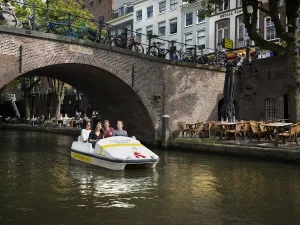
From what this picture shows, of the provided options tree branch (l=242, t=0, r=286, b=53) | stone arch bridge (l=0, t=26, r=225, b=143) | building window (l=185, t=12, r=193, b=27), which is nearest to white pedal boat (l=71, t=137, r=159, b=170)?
stone arch bridge (l=0, t=26, r=225, b=143)

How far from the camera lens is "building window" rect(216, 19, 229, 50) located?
29.9 meters

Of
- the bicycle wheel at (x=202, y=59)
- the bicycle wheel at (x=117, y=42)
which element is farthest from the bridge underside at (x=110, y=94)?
the bicycle wheel at (x=202, y=59)

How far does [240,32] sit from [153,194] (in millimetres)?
23619

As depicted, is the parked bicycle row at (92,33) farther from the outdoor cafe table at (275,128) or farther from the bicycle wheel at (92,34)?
the outdoor cafe table at (275,128)

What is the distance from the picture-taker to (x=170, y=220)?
5.70 metres

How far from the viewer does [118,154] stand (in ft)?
32.1

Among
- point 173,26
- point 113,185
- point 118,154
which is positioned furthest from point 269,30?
point 113,185

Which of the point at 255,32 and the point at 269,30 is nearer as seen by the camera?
the point at 255,32

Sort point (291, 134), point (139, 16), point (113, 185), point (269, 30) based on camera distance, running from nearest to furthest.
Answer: point (113, 185), point (291, 134), point (269, 30), point (139, 16)

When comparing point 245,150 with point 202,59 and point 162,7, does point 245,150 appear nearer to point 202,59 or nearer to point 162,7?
point 202,59

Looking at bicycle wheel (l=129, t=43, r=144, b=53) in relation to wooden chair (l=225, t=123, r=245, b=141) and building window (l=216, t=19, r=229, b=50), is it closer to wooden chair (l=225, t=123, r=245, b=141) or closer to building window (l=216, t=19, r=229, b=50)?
wooden chair (l=225, t=123, r=245, b=141)

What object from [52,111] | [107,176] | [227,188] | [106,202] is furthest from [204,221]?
[52,111]

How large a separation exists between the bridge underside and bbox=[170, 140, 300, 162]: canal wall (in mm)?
3122

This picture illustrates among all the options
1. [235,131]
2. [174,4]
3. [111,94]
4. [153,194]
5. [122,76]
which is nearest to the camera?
[153,194]
